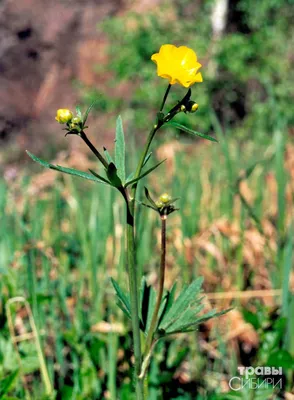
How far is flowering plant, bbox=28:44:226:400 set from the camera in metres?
0.46

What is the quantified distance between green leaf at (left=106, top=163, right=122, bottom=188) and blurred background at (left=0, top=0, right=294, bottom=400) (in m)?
0.40

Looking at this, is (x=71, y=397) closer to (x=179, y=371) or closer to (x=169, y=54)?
(x=179, y=371)

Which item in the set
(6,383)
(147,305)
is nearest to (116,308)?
(6,383)

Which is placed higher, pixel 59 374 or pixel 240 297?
pixel 240 297

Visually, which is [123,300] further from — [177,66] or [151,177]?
[151,177]

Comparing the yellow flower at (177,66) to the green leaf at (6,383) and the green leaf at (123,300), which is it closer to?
the green leaf at (123,300)

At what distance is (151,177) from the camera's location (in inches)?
87.0

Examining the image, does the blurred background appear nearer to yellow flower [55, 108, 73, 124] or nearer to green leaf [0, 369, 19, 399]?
green leaf [0, 369, 19, 399]

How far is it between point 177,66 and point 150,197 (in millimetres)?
A: 125

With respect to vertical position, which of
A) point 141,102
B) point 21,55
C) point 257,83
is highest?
point 21,55

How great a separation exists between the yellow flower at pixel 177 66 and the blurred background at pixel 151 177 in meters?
0.40

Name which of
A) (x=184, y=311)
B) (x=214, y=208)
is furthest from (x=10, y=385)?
(x=214, y=208)

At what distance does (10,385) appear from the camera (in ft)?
2.41

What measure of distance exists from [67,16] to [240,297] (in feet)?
20.8
